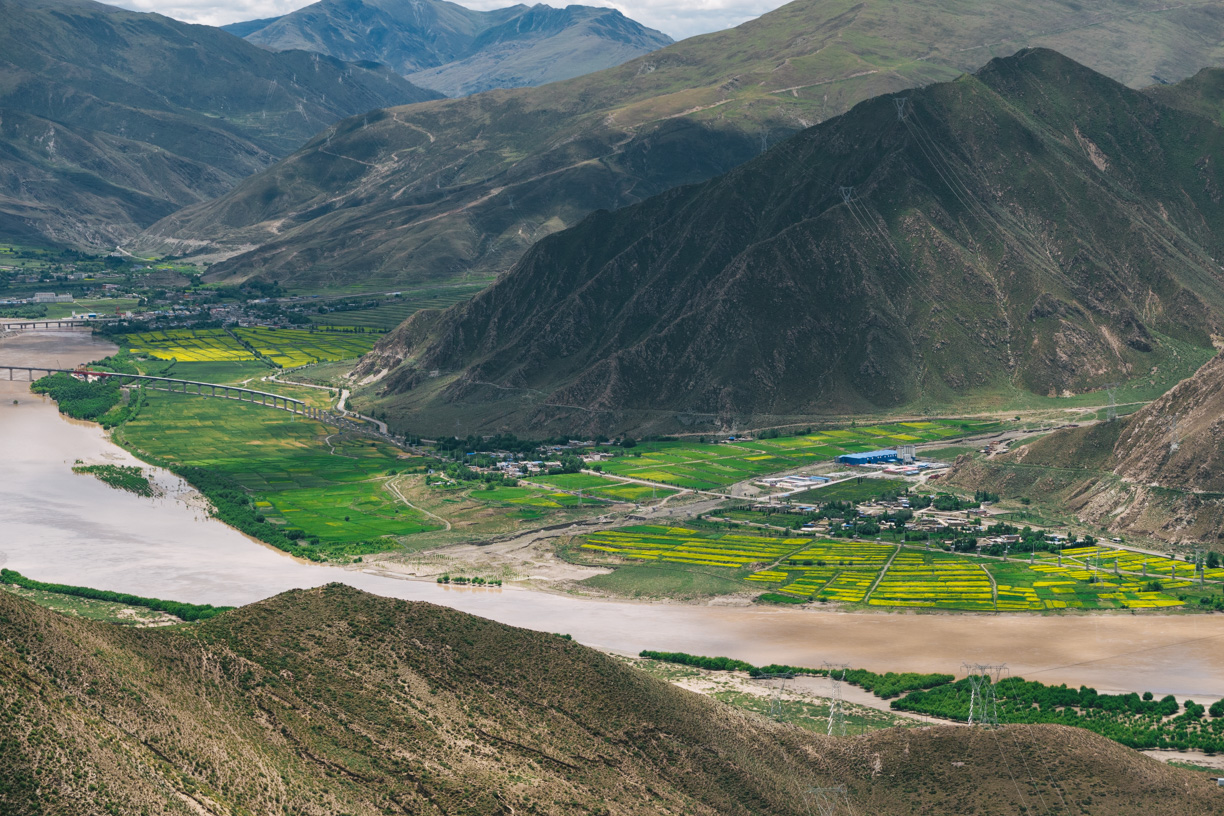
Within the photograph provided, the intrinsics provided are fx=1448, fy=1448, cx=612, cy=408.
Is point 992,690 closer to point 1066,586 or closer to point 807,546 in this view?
point 1066,586

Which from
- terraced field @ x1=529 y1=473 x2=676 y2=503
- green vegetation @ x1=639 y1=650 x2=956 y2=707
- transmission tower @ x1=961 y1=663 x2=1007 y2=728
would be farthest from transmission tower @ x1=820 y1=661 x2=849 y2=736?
terraced field @ x1=529 y1=473 x2=676 y2=503

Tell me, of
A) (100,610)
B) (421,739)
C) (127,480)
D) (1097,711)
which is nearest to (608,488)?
(127,480)

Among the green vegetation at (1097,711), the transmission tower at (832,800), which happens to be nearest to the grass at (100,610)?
the green vegetation at (1097,711)

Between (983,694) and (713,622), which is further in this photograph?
(713,622)

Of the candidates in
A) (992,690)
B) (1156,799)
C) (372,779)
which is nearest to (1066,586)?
(992,690)

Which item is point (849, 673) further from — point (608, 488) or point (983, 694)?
point (608, 488)

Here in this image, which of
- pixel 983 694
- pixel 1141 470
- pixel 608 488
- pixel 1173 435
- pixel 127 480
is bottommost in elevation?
pixel 983 694

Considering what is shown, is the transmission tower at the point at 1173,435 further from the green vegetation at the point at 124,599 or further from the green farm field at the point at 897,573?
the green vegetation at the point at 124,599
